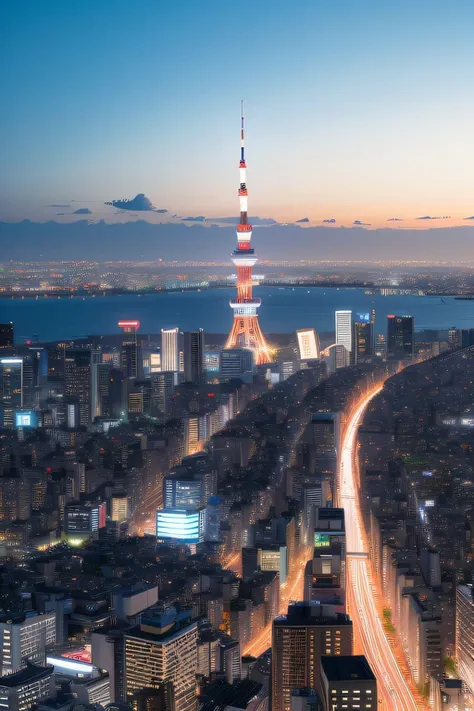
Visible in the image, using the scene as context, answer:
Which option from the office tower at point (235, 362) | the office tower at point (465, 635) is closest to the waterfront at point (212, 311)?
the office tower at point (235, 362)

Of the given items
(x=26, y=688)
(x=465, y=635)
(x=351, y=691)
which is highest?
(x=351, y=691)

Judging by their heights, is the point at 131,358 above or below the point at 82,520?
above

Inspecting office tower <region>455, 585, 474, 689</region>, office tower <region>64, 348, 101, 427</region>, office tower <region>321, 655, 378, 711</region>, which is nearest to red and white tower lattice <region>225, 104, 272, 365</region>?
office tower <region>64, 348, 101, 427</region>

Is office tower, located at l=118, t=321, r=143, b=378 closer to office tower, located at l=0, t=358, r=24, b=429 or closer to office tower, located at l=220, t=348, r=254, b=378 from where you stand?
office tower, located at l=220, t=348, r=254, b=378

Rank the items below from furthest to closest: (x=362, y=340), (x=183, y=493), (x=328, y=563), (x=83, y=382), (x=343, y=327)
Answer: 1. (x=343, y=327)
2. (x=362, y=340)
3. (x=83, y=382)
4. (x=183, y=493)
5. (x=328, y=563)

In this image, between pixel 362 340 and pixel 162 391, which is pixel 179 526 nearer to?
pixel 162 391

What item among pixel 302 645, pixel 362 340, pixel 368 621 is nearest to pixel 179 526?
pixel 368 621

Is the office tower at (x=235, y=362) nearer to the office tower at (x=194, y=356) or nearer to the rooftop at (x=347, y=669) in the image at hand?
the office tower at (x=194, y=356)
